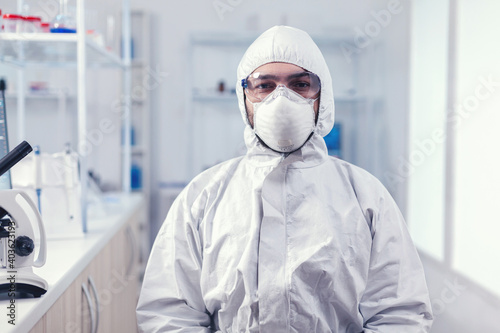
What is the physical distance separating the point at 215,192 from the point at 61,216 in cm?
73

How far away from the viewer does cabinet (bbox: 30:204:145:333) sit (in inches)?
48.0

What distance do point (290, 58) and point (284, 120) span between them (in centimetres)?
17

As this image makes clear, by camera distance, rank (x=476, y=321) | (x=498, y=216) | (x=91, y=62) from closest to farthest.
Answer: (x=498, y=216) < (x=476, y=321) < (x=91, y=62)

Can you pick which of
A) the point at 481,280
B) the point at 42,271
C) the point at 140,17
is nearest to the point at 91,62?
the point at 140,17

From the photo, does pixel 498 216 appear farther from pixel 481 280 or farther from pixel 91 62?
pixel 91 62

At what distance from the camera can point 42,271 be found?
1.23m

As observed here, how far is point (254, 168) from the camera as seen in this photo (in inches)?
47.8

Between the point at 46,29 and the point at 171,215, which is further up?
the point at 46,29

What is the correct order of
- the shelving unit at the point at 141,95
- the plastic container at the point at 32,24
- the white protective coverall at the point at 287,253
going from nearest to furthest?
1. the white protective coverall at the point at 287,253
2. the plastic container at the point at 32,24
3. the shelving unit at the point at 141,95

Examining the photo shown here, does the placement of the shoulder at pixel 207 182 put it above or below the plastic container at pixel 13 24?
below

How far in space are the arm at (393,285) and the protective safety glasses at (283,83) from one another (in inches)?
13.4

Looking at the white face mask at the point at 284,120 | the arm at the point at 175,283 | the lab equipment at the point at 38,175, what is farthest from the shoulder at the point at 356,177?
the lab equipment at the point at 38,175

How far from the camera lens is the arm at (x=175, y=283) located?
43.4 inches

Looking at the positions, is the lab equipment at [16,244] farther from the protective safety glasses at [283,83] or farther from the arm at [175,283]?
the protective safety glasses at [283,83]
